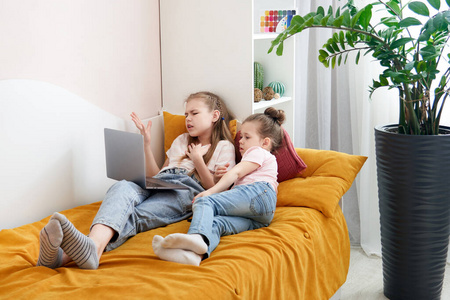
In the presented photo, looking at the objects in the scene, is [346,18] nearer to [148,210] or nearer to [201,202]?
[201,202]

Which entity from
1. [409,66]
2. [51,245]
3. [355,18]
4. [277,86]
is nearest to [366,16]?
[355,18]

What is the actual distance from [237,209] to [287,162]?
1.59 ft

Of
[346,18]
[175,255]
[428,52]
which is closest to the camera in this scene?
[175,255]

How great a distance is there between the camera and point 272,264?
5.33 feet

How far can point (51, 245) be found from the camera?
1.40m

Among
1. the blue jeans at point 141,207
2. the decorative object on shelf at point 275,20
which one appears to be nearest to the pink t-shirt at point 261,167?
the blue jeans at point 141,207

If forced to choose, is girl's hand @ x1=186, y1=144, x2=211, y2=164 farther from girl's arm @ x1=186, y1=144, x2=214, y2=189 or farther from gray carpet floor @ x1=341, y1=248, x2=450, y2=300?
gray carpet floor @ x1=341, y1=248, x2=450, y2=300

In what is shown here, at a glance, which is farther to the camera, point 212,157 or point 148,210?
point 212,157

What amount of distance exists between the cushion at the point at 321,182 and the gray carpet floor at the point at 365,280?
488 mm

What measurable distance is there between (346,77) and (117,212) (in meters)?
1.73

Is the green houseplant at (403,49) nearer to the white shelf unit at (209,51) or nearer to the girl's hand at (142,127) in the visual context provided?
the white shelf unit at (209,51)

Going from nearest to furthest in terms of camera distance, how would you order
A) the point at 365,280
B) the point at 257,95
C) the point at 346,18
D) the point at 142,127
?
the point at 346,18
the point at 142,127
the point at 365,280
the point at 257,95

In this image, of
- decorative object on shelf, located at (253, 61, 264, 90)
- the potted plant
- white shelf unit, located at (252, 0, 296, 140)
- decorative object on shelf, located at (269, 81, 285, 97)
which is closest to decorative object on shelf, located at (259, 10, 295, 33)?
white shelf unit, located at (252, 0, 296, 140)

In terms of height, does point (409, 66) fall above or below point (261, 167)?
above
